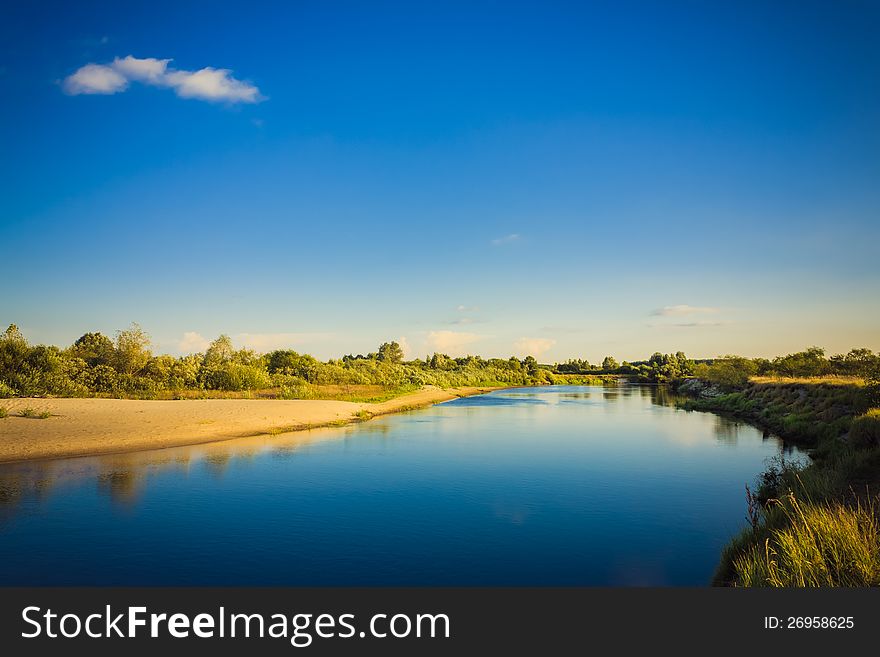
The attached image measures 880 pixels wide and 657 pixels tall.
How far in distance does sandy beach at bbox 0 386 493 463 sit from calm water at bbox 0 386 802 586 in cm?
199

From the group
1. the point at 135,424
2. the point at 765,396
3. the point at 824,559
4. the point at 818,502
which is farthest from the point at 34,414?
the point at 765,396

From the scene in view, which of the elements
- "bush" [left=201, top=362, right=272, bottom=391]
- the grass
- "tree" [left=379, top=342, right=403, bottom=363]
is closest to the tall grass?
the grass

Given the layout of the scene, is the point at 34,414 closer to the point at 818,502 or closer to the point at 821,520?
the point at 821,520

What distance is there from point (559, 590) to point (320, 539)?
5.77 m

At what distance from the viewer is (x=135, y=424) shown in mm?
25344

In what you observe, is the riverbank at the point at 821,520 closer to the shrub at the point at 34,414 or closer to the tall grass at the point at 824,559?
the tall grass at the point at 824,559

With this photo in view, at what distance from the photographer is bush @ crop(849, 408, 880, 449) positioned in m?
15.7

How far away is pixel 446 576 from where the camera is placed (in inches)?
384

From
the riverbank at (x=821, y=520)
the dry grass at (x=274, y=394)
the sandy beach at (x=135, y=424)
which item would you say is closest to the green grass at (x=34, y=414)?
the sandy beach at (x=135, y=424)

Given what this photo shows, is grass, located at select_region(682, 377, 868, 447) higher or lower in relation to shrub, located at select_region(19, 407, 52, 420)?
lower

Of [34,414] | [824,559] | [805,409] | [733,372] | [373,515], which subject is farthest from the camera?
[733,372]

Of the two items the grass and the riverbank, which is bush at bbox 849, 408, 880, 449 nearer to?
the riverbank

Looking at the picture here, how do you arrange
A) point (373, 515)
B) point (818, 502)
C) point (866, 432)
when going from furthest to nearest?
point (866, 432)
point (373, 515)
point (818, 502)

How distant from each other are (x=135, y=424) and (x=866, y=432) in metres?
30.8
